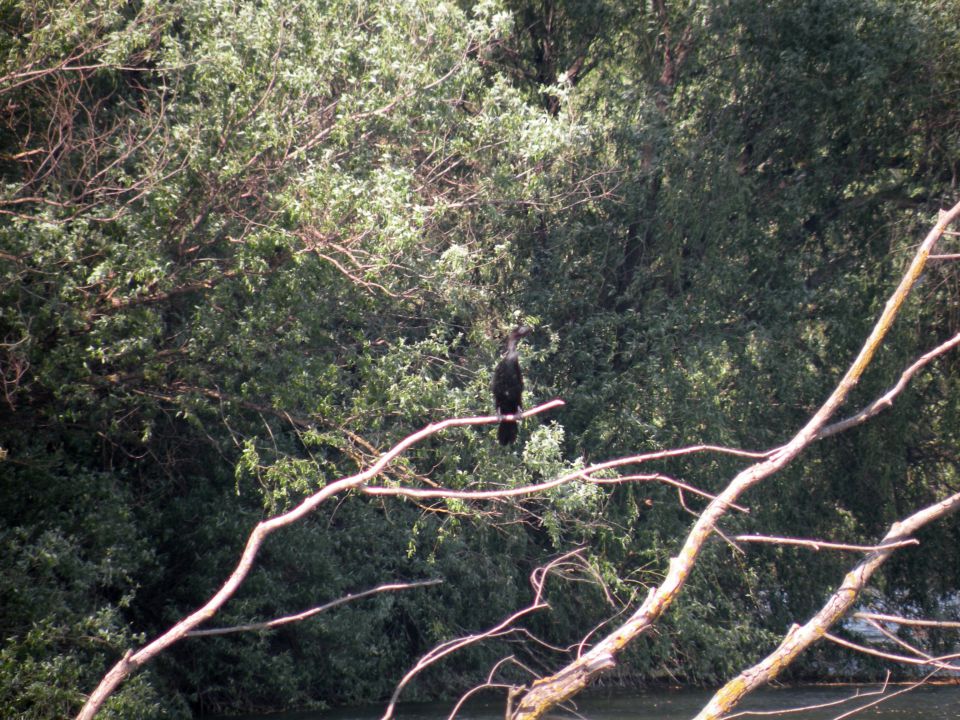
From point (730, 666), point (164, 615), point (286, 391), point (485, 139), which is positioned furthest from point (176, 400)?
point (730, 666)

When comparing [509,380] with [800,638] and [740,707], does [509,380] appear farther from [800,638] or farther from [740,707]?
[740,707]

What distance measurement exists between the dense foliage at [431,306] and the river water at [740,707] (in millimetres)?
373

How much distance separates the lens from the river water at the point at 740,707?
1074 cm

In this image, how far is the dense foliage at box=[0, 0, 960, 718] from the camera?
8.14 meters

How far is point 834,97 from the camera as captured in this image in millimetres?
12055

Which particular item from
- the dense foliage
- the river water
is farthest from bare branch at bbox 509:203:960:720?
the river water

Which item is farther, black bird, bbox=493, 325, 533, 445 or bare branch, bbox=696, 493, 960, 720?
black bird, bbox=493, 325, 533, 445

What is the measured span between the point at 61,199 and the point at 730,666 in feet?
26.6

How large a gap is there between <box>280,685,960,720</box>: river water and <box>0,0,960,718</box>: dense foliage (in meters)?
0.37

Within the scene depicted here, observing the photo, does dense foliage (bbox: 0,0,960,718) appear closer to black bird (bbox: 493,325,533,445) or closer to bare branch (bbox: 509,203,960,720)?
black bird (bbox: 493,325,533,445)

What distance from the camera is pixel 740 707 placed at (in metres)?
11.3

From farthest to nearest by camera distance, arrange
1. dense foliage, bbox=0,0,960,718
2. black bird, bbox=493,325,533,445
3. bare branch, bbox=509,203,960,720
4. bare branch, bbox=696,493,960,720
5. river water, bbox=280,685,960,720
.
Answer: river water, bbox=280,685,960,720, dense foliage, bbox=0,0,960,718, black bird, bbox=493,325,533,445, bare branch, bbox=696,493,960,720, bare branch, bbox=509,203,960,720

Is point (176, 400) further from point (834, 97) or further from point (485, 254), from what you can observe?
point (834, 97)

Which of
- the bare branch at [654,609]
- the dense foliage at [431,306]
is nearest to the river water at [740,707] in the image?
the dense foliage at [431,306]
